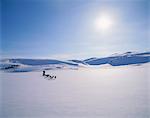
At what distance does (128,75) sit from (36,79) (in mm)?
1071

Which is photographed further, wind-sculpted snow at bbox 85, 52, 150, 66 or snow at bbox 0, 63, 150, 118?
wind-sculpted snow at bbox 85, 52, 150, 66

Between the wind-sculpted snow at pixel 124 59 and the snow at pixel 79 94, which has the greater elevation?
the wind-sculpted snow at pixel 124 59

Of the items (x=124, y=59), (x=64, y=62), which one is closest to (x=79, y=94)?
(x=64, y=62)

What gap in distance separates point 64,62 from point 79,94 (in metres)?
0.42

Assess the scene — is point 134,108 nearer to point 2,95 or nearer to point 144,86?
point 144,86

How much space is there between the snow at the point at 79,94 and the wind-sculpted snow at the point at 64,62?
6 cm

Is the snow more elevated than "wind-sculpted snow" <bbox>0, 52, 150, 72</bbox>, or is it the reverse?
"wind-sculpted snow" <bbox>0, 52, 150, 72</bbox>

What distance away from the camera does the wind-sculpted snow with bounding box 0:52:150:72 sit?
1649mm

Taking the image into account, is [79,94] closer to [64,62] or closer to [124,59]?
[64,62]

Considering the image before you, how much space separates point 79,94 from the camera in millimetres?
1519

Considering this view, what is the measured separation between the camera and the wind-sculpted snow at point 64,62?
64.9 inches

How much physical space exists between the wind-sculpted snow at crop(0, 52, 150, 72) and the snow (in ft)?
0.20

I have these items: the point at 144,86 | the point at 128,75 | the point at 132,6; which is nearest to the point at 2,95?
the point at 128,75

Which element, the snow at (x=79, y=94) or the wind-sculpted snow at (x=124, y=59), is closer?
the snow at (x=79, y=94)
